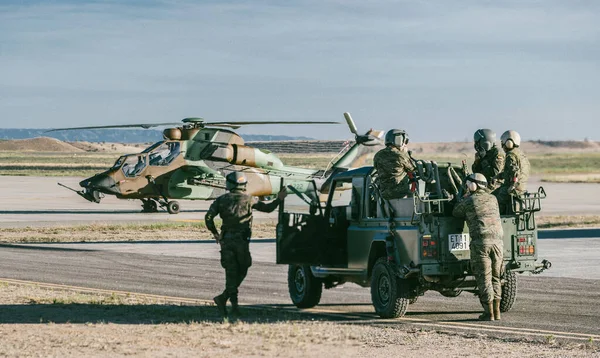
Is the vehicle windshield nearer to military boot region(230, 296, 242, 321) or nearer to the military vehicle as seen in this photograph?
the military vehicle

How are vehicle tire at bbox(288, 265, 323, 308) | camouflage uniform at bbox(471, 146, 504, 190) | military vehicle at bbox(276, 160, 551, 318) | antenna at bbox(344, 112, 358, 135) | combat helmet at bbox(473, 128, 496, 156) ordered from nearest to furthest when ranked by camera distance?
military vehicle at bbox(276, 160, 551, 318) < combat helmet at bbox(473, 128, 496, 156) < camouflage uniform at bbox(471, 146, 504, 190) < vehicle tire at bbox(288, 265, 323, 308) < antenna at bbox(344, 112, 358, 135)

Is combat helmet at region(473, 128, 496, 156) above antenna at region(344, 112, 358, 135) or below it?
below

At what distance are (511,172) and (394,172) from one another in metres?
1.67

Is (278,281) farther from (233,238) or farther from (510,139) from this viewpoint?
(510,139)

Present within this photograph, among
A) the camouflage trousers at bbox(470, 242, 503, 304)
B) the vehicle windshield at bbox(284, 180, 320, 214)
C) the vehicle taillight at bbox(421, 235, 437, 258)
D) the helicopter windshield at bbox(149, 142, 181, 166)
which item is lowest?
the camouflage trousers at bbox(470, 242, 503, 304)

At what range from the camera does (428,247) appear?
13703 millimetres

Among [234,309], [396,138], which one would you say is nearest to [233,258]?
[234,309]

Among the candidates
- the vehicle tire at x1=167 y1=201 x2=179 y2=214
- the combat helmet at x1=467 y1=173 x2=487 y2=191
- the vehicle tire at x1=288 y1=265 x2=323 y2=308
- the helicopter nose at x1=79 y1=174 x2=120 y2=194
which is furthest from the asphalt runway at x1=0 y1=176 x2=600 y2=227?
the combat helmet at x1=467 y1=173 x2=487 y2=191

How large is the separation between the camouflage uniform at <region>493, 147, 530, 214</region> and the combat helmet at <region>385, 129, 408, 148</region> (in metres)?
1.45

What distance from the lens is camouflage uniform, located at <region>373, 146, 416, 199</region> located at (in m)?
14.5

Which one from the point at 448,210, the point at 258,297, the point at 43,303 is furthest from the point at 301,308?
the point at 43,303

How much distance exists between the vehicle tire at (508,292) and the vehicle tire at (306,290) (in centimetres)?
269

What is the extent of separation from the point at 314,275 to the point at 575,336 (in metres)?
4.31

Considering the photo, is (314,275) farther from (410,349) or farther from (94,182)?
(94,182)
